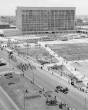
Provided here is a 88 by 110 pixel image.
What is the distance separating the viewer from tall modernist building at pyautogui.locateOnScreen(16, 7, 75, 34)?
11462 cm

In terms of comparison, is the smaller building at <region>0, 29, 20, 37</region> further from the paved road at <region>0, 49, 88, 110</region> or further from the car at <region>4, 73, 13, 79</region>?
the car at <region>4, 73, 13, 79</region>

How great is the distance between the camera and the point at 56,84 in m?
42.9

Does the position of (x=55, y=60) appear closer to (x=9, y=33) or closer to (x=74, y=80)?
(x=74, y=80)

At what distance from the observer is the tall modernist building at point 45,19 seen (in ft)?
376

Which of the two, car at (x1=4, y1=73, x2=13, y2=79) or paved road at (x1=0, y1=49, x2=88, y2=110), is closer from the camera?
paved road at (x1=0, y1=49, x2=88, y2=110)

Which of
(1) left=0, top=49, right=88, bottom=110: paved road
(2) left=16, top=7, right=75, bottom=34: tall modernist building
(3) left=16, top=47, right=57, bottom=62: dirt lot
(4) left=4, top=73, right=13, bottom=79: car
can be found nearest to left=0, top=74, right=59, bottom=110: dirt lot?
(4) left=4, top=73, right=13, bottom=79: car

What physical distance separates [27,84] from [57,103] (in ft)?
32.2

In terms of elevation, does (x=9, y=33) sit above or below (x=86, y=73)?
above

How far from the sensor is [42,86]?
41656 mm

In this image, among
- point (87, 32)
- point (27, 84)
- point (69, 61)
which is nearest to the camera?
point (27, 84)

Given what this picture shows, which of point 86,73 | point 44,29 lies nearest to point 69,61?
point 86,73

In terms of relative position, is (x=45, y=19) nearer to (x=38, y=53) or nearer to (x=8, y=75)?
(x=38, y=53)

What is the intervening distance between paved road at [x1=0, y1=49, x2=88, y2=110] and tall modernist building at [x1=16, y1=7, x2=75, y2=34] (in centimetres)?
6554

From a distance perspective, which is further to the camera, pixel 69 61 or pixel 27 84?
pixel 69 61
